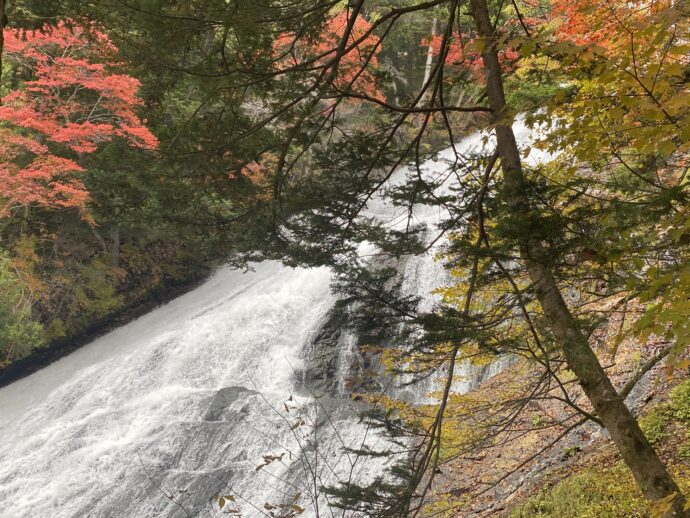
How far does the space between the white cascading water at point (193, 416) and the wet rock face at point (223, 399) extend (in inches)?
1.1

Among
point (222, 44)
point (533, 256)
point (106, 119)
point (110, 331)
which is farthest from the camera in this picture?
point (110, 331)

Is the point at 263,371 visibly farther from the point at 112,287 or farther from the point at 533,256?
the point at 533,256

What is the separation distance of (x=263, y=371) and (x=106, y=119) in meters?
6.63

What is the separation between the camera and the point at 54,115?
36.3ft

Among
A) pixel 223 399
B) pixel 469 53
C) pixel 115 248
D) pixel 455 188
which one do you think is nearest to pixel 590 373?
pixel 455 188

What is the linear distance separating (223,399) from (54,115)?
6974 mm

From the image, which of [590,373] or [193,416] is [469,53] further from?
[193,416]

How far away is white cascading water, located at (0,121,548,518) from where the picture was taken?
773 centimetres

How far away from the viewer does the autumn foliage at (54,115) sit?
10570 millimetres

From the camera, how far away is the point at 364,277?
398 cm

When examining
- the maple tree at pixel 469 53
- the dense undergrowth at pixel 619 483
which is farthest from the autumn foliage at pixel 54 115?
the dense undergrowth at pixel 619 483

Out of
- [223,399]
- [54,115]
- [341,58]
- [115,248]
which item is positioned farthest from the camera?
[115,248]

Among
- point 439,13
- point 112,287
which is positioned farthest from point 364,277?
point 439,13

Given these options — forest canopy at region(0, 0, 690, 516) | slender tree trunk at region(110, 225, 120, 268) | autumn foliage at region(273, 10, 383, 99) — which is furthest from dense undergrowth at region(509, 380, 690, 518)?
slender tree trunk at region(110, 225, 120, 268)
